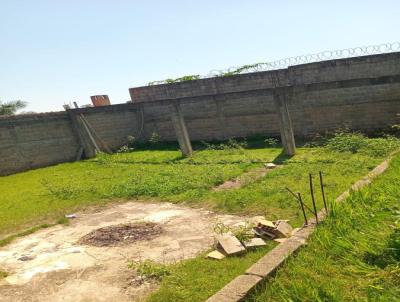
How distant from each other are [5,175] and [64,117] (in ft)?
11.9

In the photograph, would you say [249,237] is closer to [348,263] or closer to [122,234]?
[348,263]

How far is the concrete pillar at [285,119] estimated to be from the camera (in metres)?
11.1

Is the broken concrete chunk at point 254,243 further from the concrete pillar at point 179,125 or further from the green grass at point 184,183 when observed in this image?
the concrete pillar at point 179,125

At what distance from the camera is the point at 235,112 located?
15.7 m

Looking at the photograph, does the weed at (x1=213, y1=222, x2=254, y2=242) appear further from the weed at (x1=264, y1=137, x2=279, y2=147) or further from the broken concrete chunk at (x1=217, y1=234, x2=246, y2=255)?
the weed at (x1=264, y1=137, x2=279, y2=147)

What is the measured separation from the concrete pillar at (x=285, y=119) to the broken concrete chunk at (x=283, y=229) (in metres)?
6.36

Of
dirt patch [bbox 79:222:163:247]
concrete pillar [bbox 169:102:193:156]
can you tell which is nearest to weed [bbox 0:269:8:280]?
dirt patch [bbox 79:222:163:247]

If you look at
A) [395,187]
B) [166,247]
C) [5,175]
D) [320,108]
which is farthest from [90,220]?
[320,108]

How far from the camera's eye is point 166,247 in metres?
5.50

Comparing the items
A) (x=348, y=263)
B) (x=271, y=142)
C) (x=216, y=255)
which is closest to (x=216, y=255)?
(x=216, y=255)

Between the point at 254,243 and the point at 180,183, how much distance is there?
454 cm

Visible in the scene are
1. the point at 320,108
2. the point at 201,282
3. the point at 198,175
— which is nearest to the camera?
the point at 201,282

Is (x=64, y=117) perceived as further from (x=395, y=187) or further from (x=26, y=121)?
(x=395, y=187)

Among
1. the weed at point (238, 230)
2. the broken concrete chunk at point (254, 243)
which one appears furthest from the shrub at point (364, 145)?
the broken concrete chunk at point (254, 243)
